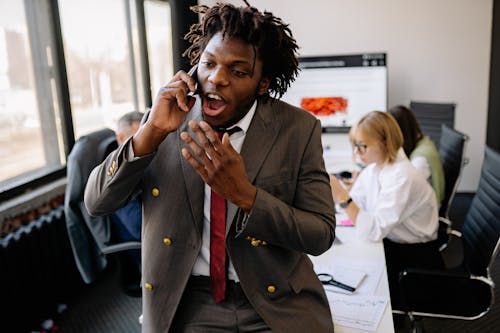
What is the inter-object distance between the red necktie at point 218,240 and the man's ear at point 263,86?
29 cm

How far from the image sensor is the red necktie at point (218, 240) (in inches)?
48.3

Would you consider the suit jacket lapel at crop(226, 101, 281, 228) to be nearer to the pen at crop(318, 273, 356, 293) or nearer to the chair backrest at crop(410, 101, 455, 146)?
the pen at crop(318, 273, 356, 293)

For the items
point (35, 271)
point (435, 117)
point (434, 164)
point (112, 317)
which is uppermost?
point (435, 117)

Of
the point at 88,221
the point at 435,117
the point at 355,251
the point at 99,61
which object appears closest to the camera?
the point at 355,251

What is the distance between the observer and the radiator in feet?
8.61

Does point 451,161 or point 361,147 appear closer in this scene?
point 361,147

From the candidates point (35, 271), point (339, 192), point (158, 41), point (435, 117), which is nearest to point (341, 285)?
point (339, 192)

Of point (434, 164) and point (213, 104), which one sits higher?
point (213, 104)

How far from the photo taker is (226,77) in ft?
3.81

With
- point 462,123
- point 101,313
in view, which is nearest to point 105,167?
point 101,313

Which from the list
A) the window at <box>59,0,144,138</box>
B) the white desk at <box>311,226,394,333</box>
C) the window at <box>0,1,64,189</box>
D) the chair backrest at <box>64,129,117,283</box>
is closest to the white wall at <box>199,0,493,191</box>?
the window at <box>59,0,144,138</box>

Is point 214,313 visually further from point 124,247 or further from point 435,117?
point 435,117

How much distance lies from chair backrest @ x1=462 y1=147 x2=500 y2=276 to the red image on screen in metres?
2.76

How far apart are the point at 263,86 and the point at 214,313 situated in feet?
1.98
